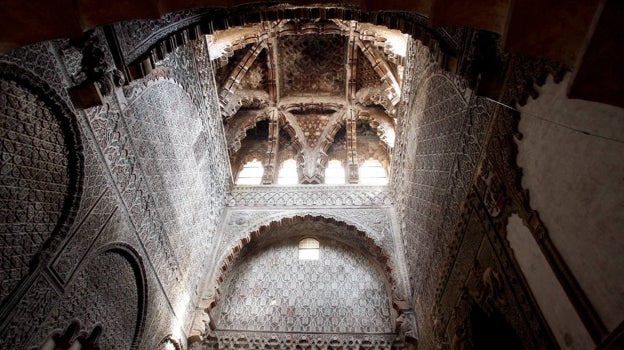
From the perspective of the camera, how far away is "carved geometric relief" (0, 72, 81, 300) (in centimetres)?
216

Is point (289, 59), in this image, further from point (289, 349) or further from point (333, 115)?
point (289, 349)

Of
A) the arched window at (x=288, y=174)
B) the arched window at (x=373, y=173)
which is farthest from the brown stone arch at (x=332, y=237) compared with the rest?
the arched window at (x=373, y=173)

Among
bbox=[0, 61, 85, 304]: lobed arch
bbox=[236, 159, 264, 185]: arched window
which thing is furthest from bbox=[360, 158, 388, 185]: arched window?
bbox=[0, 61, 85, 304]: lobed arch

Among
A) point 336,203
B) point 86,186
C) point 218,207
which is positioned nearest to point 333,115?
point 336,203

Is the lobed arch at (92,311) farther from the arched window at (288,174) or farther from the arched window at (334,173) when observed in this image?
the arched window at (334,173)

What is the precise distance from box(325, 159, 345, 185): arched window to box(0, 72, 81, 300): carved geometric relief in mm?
5201

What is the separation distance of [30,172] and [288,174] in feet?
18.0

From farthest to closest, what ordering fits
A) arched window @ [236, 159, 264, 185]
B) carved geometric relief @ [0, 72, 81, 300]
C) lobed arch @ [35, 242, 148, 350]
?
arched window @ [236, 159, 264, 185] < lobed arch @ [35, 242, 148, 350] < carved geometric relief @ [0, 72, 81, 300]

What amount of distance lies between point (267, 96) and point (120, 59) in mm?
4991

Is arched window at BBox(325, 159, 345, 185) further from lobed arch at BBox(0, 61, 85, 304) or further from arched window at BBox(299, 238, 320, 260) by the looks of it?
Result: lobed arch at BBox(0, 61, 85, 304)

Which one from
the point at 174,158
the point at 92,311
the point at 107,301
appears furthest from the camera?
the point at 174,158

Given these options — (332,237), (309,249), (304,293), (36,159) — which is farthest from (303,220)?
(36,159)

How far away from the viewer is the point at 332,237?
22.6 ft

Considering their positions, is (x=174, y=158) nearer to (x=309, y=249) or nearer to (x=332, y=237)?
(x=309, y=249)
